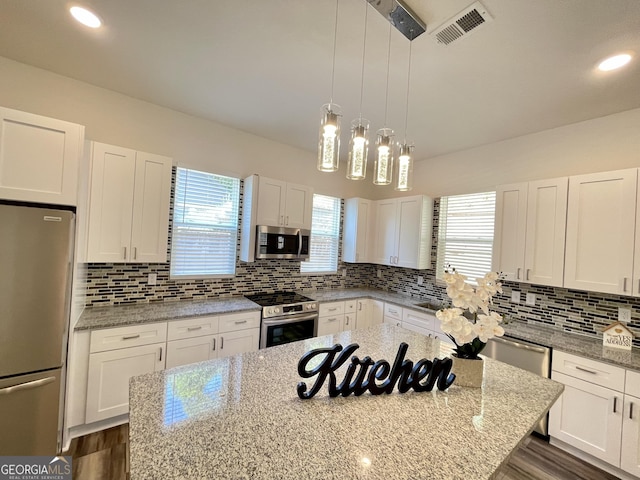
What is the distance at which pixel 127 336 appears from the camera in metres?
2.24

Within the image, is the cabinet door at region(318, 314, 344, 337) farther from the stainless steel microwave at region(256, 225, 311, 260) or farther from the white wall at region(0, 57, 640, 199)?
the white wall at region(0, 57, 640, 199)

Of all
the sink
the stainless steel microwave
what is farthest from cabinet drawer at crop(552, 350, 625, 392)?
the stainless steel microwave

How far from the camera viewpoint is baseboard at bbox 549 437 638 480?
2.02m

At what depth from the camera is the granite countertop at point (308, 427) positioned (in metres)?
0.82

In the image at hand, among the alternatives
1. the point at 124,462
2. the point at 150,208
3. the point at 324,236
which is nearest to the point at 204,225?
the point at 150,208

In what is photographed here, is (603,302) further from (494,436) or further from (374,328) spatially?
(494,436)

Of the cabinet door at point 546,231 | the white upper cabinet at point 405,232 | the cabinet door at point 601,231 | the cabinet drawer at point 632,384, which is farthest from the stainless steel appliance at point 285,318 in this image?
the cabinet drawer at point 632,384

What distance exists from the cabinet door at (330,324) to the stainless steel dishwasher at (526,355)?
1.66 m

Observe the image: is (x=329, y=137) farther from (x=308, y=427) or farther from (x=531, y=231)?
(x=531, y=231)

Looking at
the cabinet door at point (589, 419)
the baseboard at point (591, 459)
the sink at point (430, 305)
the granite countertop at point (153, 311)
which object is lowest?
the baseboard at point (591, 459)

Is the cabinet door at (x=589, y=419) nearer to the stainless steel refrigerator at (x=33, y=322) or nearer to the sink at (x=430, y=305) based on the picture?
the sink at (x=430, y=305)

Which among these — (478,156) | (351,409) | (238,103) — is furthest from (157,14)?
(478,156)

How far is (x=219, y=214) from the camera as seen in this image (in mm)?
3252

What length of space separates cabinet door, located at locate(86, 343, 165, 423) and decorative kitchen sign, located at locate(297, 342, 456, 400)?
69.7 inches
